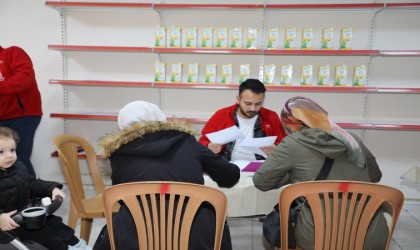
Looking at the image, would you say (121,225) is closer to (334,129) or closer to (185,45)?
(334,129)

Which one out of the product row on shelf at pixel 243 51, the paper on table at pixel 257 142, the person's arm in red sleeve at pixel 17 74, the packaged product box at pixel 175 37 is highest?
the packaged product box at pixel 175 37

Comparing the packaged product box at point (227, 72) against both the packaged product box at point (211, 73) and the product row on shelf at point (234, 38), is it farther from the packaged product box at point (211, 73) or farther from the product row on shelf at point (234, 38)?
the product row on shelf at point (234, 38)

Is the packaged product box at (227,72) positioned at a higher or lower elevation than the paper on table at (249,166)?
higher

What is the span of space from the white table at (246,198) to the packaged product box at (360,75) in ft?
6.32

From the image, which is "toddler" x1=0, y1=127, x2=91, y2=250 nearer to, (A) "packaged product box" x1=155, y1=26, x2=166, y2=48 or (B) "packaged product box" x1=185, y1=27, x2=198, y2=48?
(A) "packaged product box" x1=155, y1=26, x2=166, y2=48

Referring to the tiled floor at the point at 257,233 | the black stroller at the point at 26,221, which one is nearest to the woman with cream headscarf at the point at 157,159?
the black stroller at the point at 26,221

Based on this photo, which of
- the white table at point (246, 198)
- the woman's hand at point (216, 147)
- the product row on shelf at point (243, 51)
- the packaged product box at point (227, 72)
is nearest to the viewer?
the white table at point (246, 198)

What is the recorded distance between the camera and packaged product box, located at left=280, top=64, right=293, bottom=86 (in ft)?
11.0

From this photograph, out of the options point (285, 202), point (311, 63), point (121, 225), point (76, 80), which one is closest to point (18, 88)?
point (76, 80)

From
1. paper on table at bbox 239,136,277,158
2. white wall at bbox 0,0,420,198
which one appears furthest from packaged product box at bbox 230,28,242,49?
paper on table at bbox 239,136,277,158

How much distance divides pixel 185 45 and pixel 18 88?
1567 millimetres

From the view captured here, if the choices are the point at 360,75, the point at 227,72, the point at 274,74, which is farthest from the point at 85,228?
the point at 360,75

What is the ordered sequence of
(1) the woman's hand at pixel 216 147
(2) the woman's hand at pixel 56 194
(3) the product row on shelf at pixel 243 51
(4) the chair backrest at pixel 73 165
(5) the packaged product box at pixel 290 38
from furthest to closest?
(5) the packaged product box at pixel 290 38
(3) the product row on shelf at pixel 243 51
(1) the woman's hand at pixel 216 147
(4) the chair backrest at pixel 73 165
(2) the woman's hand at pixel 56 194

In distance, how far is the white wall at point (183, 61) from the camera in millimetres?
3525
